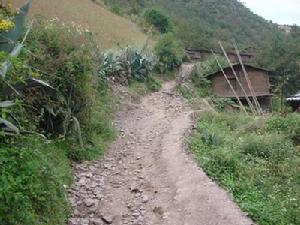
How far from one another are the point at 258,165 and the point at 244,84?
17038 millimetres

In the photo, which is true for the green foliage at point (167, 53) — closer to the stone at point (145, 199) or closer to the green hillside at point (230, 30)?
the green hillside at point (230, 30)

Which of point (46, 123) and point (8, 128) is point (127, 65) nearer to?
point (46, 123)

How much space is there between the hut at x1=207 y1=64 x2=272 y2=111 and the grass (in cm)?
1217

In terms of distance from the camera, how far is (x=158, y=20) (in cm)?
3828

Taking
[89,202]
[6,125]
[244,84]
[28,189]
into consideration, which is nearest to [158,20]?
[244,84]

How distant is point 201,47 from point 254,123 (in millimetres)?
23896

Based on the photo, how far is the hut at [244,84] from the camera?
947 inches

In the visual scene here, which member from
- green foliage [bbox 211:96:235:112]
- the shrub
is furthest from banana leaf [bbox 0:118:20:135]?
green foliage [bbox 211:96:235:112]

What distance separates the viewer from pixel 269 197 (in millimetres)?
6836

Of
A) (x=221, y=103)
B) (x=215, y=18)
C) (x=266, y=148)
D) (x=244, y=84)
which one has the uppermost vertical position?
(x=215, y=18)

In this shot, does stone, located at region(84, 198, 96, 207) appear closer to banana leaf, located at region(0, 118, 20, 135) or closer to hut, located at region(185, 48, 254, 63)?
banana leaf, located at region(0, 118, 20, 135)

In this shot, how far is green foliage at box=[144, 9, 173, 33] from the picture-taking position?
38188 mm

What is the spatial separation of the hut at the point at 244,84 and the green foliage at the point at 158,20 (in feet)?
47.3

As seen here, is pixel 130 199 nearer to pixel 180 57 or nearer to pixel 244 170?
pixel 244 170
